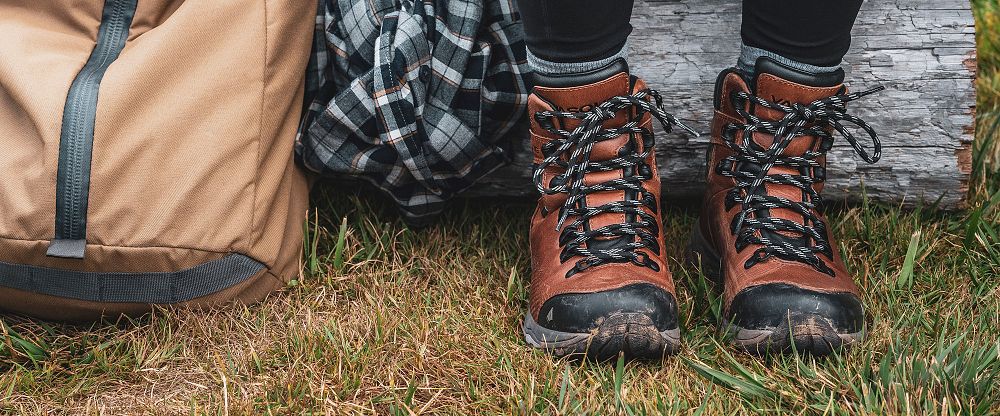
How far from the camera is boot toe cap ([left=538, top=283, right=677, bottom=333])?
1355 millimetres

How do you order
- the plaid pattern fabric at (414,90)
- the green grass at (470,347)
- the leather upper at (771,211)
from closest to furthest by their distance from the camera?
→ 1. the green grass at (470,347)
2. the leather upper at (771,211)
3. the plaid pattern fabric at (414,90)

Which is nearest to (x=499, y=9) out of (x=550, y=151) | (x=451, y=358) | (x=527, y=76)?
(x=527, y=76)

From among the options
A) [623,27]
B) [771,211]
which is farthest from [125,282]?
[771,211]

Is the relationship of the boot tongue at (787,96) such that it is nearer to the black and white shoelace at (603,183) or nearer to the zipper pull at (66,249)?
the black and white shoelace at (603,183)

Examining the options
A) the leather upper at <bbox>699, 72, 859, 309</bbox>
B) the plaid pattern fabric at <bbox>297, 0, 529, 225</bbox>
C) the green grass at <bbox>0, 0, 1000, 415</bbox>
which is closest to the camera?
the green grass at <bbox>0, 0, 1000, 415</bbox>

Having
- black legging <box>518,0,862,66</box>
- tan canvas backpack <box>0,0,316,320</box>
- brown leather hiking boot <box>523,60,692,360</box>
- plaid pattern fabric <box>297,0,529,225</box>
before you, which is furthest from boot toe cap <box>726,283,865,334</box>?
tan canvas backpack <box>0,0,316,320</box>

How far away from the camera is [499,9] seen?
166 centimetres

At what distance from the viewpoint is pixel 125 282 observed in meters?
1.45

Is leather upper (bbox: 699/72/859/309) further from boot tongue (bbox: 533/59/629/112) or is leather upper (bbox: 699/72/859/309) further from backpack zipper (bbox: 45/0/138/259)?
backpack zipper (bbox: 45/0/138/259)

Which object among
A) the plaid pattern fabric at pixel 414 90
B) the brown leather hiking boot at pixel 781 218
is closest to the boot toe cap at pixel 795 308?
the brown leather hiking boot at pixel 781 218

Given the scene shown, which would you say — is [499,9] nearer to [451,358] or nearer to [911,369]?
[451,358]

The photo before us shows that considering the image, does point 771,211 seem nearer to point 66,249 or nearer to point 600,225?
point 600,225

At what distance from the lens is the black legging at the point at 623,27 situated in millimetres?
1348

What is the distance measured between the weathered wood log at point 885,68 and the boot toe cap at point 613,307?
466mm
